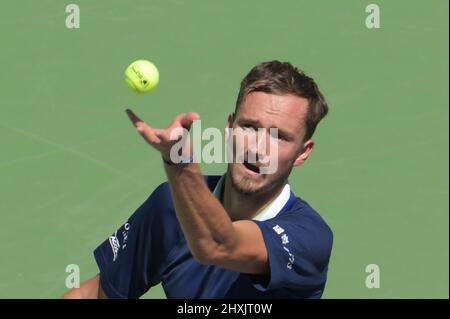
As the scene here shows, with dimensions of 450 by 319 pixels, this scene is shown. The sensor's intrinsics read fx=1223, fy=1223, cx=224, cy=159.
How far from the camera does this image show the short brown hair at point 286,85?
209 inches

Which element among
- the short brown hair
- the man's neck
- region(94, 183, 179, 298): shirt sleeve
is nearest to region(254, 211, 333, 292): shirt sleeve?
the man's neck

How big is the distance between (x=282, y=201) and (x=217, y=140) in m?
1.58

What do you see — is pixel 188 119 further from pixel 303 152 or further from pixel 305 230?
pixel 303 152

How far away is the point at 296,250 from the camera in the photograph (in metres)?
4.98

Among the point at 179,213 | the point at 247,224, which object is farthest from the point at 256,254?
the point at 179,213

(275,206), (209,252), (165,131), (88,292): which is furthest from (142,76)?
(165,131)

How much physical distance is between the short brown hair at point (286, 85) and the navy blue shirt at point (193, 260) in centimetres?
39

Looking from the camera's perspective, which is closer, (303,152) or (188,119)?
(188,119)

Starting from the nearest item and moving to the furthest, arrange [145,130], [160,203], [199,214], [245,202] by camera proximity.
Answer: [145,130], [199,214], [245,202], [160,203]

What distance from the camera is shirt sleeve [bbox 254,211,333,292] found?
190 inches

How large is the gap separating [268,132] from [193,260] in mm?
670

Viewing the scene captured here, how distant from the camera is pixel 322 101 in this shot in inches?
214

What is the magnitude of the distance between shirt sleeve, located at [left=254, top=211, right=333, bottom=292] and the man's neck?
0.11 m

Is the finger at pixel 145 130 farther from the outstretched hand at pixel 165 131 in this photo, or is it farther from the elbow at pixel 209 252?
the elbow at pixel 209 252
